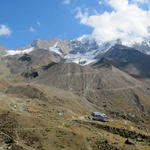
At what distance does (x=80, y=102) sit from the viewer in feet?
467

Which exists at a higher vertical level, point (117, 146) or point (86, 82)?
point (86, 82)

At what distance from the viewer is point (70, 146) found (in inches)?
1869

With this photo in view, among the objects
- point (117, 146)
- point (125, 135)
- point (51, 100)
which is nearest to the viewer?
point (117, 146)

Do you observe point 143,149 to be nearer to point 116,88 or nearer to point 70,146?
point 70,146

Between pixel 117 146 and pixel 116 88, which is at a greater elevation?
pixel 116 88

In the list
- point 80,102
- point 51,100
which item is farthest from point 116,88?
point 51,100

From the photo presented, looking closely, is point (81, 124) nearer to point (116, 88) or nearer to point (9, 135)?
point (9, 135)

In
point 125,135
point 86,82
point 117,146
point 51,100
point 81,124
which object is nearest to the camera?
point 117,146

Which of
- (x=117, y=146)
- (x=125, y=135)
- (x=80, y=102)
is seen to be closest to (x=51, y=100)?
(x=80, y=102)

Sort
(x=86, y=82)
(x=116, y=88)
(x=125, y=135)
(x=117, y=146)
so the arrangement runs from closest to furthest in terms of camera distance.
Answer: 1. (x=117, y=146)
2. (x=125, y=135)
3. (x=116, y=88)
4. (x=86, y=82)

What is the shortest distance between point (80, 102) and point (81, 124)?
76.4 metres

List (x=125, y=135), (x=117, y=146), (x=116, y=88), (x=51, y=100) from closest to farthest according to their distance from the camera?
(x=117, y=146)
(x=125, y=135)
(x=51, y=100)
(x=116, y=88)

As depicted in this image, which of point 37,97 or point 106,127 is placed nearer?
point 106,127

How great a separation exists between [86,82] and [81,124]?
12323cm
